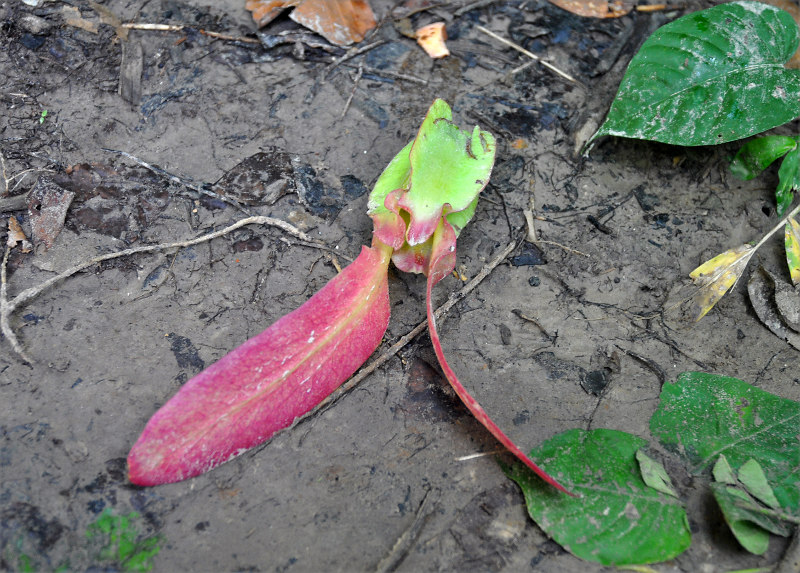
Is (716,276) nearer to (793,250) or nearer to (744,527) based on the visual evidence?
(793,250)

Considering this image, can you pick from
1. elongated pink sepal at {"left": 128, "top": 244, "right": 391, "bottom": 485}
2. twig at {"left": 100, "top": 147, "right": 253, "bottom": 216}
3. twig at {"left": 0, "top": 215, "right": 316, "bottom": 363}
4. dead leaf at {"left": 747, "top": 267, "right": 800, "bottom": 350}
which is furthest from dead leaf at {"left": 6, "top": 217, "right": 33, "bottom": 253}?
→ dead leaf at {"left": 747, "top": 267, "right": 800, "bottom": 350}

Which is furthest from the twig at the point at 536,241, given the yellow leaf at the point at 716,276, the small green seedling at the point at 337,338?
the yellow leaf at the point at 716,276

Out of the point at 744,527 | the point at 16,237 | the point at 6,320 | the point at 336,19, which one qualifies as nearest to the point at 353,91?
the point at 336,19

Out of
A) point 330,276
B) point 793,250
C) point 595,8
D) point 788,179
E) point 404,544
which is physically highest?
point 595,8

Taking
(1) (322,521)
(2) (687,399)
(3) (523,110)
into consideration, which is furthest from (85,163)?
(2) (687,399)

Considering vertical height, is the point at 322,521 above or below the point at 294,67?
below

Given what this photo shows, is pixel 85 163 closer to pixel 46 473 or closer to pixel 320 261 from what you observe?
pixel 320 261

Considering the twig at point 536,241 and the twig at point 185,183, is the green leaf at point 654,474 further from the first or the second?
the twig at point 185,183
